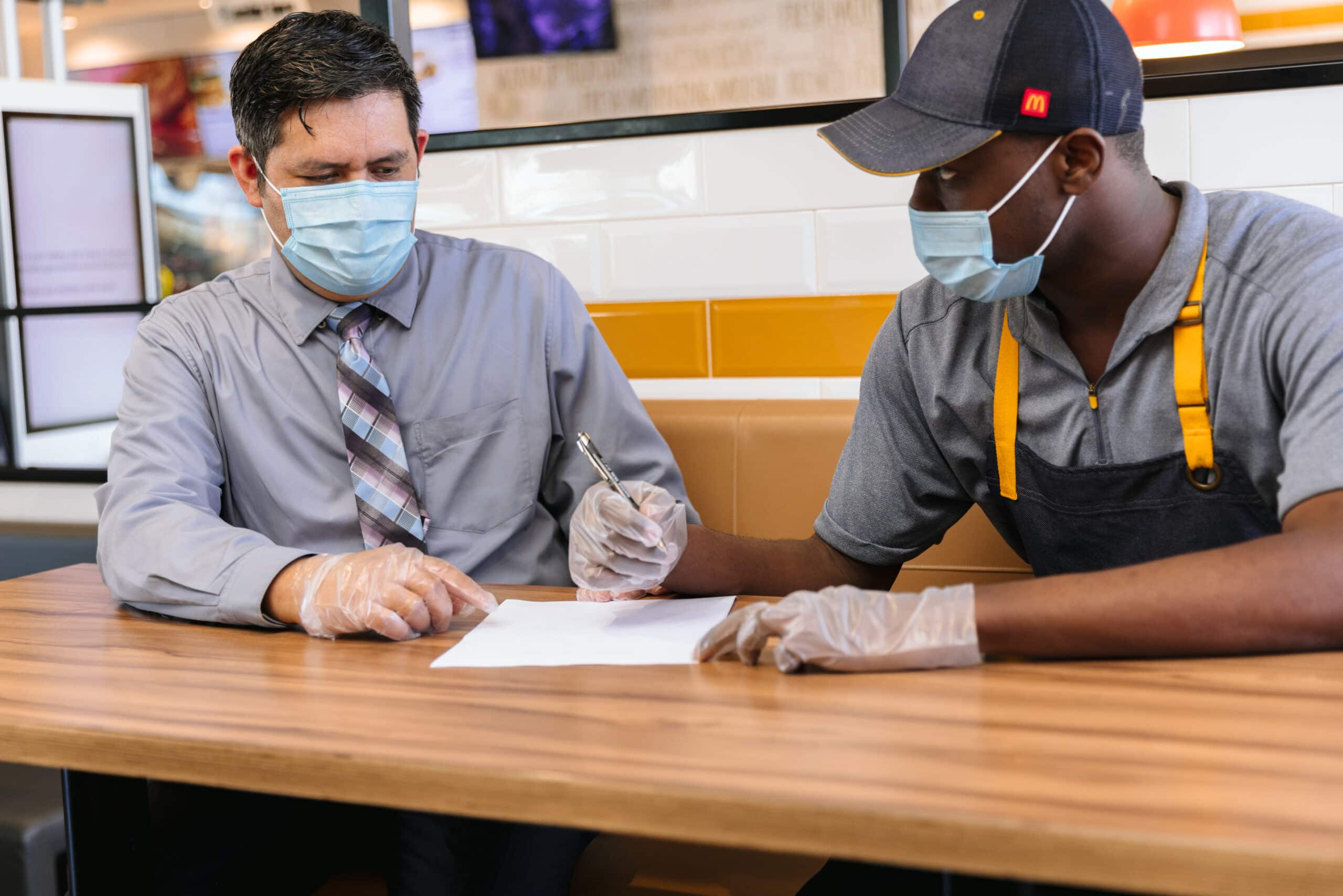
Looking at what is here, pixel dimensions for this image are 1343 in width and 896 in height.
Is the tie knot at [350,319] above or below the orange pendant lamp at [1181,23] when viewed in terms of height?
below

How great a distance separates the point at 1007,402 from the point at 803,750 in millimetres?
726

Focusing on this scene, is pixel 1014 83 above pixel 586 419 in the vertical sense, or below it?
above

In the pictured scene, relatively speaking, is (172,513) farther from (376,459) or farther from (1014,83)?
(1014,83)

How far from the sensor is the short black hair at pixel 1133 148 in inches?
53.7

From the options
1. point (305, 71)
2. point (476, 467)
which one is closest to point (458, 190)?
point (305, 71)

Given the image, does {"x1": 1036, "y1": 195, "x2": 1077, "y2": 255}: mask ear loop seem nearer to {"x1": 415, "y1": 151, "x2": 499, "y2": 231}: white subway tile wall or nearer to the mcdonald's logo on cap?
the mcdonald's logo on cap

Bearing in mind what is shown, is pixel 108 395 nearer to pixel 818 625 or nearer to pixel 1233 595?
pixel 818 625

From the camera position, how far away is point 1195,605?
104 cm

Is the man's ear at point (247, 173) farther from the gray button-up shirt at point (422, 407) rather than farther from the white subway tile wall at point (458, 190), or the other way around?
the white subway tile wall at point (458, 190)

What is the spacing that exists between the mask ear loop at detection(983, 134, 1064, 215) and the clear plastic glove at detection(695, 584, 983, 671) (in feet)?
1.59

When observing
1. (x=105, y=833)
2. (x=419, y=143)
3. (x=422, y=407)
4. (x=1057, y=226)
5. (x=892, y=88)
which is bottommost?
(x=105, y=833)

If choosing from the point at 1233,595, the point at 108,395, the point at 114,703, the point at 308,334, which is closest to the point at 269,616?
the point at 114,703

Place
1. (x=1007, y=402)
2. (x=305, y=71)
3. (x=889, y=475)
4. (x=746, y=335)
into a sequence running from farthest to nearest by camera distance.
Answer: (x=746, y=335), (x=305, y=71), (x=889, y=475), (x=1007, y=402)

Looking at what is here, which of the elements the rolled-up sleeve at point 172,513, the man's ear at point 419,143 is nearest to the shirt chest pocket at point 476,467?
the rolled-up sleeve at point 172,513
